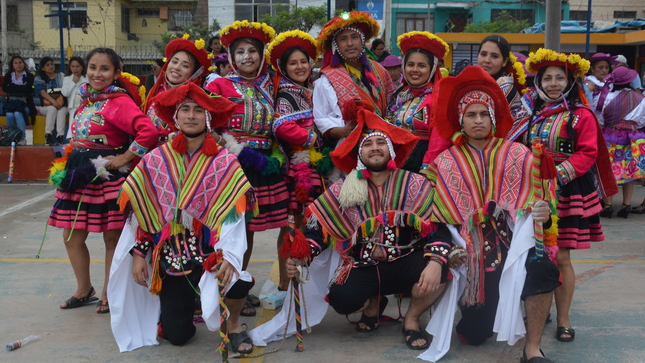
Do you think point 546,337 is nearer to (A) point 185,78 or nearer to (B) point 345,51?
(B) point 345,51

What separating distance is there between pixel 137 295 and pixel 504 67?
3.21 meters

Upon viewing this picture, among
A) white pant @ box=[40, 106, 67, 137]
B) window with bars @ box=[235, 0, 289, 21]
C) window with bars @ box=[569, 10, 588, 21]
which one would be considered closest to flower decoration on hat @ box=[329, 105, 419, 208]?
white pant @ box=[40, 106, 67, 137]

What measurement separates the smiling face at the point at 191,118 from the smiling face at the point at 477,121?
5.45 feet

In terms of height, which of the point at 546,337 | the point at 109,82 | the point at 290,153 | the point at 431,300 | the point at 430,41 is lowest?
the point at 546,337

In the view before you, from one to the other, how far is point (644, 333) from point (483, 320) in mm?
1166

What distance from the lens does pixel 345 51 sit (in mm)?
4906

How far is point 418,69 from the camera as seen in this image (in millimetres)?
4750

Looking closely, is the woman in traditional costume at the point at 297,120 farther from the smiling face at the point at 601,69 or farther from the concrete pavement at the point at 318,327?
the smiling face at the point at 601,69

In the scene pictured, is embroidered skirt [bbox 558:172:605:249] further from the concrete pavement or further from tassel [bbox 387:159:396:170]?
tassel [bbox 387:159:396:170]

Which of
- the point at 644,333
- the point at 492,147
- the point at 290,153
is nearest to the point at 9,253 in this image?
the point at 290,153

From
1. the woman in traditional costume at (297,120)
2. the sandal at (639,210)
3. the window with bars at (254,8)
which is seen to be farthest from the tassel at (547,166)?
the window with bars at (254,8)

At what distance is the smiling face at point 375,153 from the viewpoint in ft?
13.2

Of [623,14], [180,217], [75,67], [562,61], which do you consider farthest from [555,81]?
[623,14]

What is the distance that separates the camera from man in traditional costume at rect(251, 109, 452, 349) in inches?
158
